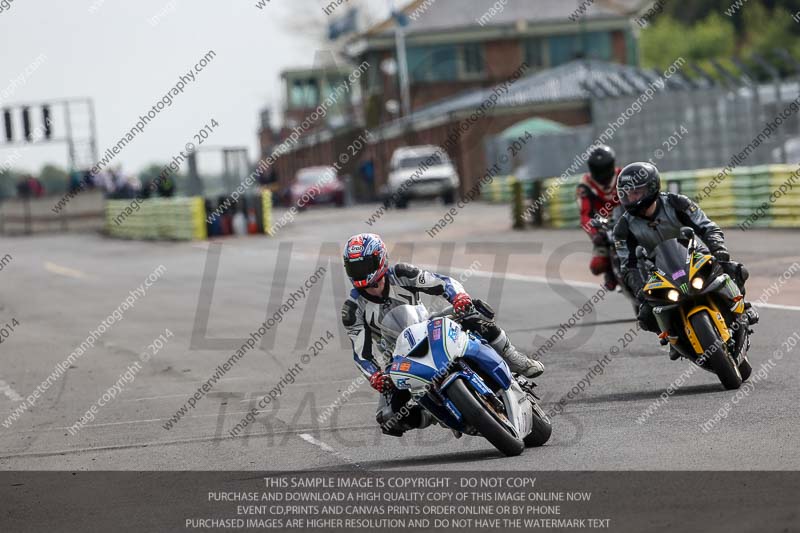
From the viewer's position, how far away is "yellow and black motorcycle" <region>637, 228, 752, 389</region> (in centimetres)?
983

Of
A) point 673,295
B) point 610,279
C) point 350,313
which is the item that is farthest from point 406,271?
point 610,279

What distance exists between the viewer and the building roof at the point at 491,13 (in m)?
69.5

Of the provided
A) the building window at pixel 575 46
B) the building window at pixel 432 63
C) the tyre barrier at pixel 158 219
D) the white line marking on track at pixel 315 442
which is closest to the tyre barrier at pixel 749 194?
the white line marking on track at pixel 315 442

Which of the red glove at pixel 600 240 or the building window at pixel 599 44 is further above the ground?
the building window at pixel 599 44

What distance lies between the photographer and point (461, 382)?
800 centimetres

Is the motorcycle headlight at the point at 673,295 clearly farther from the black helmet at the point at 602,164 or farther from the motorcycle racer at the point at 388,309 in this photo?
the black helmet at the point at 602,164

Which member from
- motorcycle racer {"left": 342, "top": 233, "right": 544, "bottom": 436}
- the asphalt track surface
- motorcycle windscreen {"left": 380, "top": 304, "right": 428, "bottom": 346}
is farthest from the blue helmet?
the asphalt track surface

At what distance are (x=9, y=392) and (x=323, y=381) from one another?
3.32m

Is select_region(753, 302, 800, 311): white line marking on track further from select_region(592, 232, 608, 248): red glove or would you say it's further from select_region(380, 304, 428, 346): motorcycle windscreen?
select_region(380, 304, 428, 346): motorcycle windscreen

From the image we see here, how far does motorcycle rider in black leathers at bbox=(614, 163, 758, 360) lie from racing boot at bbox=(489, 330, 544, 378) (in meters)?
1.89

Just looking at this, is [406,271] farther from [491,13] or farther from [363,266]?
[491,13]

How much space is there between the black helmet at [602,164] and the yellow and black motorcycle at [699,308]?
14.3ft
